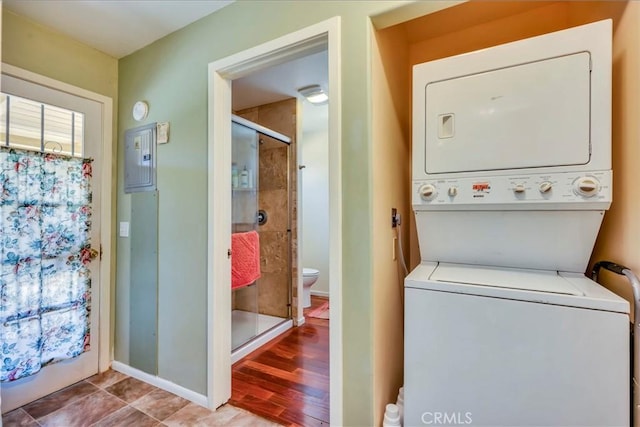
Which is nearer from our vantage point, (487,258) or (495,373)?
(495,373)

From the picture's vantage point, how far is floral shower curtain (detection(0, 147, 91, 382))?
166cm

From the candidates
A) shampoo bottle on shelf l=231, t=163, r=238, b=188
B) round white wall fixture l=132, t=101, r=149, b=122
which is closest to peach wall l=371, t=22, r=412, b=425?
shampoo bottle on shelf l=231, t=163, r=238, b=188

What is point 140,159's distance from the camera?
208 centimetres

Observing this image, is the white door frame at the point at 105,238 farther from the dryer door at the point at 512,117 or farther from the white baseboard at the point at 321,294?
the white baseboard at the point at 321,294

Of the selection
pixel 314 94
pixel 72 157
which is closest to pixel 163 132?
pixel 72 157

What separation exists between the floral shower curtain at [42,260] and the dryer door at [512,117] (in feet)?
7.42

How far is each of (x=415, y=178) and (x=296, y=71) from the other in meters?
1.63

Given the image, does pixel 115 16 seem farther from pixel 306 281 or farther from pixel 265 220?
pixel 306 281

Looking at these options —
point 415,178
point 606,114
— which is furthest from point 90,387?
point 606,114

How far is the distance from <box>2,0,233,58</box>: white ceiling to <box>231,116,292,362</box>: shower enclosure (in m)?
0.97

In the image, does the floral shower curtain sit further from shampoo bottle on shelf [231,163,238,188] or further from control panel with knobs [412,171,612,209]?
control panel with knobs [412,171,612,209]

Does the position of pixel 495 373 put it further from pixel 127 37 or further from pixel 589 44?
pixel 127 37

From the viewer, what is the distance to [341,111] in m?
1.34

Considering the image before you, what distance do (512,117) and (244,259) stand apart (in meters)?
2.06
